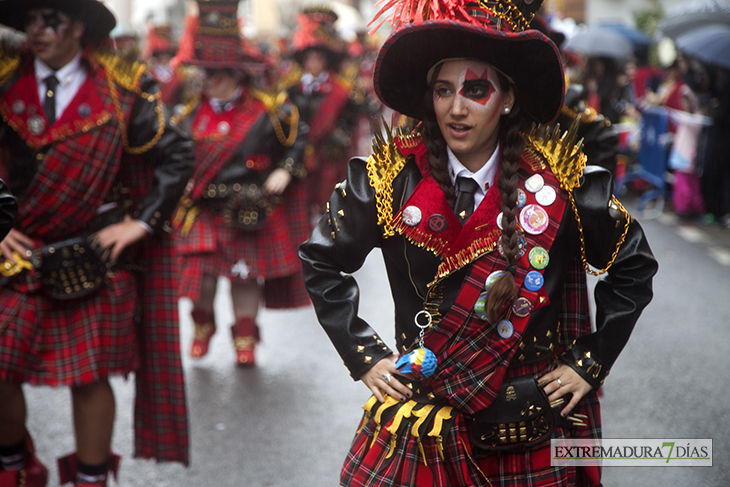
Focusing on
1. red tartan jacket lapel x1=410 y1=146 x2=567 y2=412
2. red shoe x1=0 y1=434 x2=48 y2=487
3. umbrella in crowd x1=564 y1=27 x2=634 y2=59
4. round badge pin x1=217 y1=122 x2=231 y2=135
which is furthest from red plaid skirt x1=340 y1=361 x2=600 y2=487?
umbrella in crowd x1=564 y1=27 x2=634 y2=59

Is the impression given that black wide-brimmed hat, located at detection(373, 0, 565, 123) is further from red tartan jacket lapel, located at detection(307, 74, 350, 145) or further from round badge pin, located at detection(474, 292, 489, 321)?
red tartan jacket lapel, located at detection(307, 74, 350, 145)

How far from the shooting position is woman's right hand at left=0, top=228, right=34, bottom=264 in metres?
3.32

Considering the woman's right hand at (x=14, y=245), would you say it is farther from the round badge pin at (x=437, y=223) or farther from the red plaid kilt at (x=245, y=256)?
the red plaid kilt at (x=245, y=256)

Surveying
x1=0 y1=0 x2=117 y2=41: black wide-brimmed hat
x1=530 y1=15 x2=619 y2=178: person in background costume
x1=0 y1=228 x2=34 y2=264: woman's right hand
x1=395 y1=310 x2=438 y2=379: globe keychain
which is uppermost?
x1=0 y1=0 x2=117 y2=41: black wide-brimmed hat

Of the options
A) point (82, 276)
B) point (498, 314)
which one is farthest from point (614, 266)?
point (82, 276)

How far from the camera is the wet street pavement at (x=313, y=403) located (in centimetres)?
422

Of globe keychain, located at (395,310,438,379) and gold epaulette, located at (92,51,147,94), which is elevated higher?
gold epaulette, located at (92,51,147,94)

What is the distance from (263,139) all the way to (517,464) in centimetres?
396

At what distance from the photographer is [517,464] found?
247 cm

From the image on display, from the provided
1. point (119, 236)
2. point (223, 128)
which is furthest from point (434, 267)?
point (223, 128)

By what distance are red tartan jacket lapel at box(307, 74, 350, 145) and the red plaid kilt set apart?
304 centimetres

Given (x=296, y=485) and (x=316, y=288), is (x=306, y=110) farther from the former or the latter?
(x=316, y=288)

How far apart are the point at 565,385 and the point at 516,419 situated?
0.18 meters

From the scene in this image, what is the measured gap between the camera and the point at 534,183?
2.38m
